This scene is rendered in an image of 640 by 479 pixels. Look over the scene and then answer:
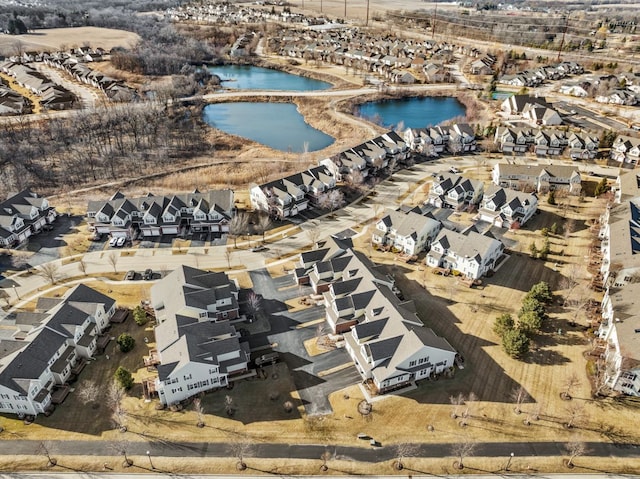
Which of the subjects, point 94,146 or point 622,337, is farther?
point 94,146

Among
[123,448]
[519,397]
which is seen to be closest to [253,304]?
[123,448]

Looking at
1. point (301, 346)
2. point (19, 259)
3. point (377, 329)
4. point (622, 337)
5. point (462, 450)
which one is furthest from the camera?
point (19, 259)

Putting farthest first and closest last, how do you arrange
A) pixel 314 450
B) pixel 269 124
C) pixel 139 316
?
pixel 269 124 → pixel 139 316 → pixel 314 450

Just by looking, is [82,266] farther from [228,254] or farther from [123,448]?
[123,448]

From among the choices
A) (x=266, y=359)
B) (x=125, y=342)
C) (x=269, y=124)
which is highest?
(x=269, y=124)

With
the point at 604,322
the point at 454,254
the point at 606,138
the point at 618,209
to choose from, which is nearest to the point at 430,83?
the point at 606,138

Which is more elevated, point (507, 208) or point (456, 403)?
point (507, 208)

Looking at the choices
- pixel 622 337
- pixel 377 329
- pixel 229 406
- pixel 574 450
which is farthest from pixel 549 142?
pixel 229 406
